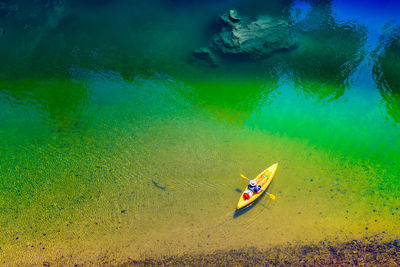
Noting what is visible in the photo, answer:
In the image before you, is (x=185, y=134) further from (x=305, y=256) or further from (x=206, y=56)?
(x=305, y=256)

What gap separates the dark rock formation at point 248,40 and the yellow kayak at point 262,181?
14.3 ft

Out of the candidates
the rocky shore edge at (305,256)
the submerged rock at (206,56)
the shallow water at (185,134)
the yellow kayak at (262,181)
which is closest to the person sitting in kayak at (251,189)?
the yellow kayak at (262,181)

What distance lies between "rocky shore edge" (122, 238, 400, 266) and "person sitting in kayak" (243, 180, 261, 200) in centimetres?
96

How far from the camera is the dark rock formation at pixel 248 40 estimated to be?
29.1 ft

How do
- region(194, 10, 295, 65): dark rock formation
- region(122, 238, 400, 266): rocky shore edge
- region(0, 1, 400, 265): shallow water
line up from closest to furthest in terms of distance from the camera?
region(122, 238, 400, 266): rocky shore edge < region(0, 1, 400, 265): shallow water < region(194, 10, 295, 65): dark rock formation

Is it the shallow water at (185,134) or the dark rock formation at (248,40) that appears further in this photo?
the dark rock formation at (248,40)

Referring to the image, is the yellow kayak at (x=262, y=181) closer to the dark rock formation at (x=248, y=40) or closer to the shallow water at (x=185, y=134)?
the shallow water at (x=185, y=134)

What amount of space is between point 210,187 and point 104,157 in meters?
2.58

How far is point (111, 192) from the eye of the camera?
593 cm

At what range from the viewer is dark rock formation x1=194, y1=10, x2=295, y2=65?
8.87 metres

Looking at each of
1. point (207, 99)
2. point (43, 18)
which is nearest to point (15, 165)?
point (207, 99)

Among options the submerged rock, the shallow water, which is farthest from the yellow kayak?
the submerged rock

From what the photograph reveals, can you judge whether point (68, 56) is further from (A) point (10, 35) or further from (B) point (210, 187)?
(B) point (210, 187)

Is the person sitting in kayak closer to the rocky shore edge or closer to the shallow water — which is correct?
the shallow water
